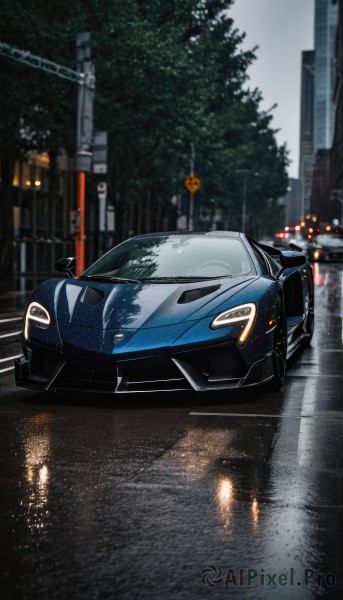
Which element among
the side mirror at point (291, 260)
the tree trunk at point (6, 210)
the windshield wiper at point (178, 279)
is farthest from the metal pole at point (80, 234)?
the windshield wiper at point (178, 279)

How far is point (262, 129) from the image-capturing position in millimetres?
79312

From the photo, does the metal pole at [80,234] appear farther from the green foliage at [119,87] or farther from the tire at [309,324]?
the tire at [309,324]

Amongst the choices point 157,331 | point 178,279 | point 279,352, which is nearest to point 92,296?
point 178,279

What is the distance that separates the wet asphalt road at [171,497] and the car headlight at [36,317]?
58 centimetres

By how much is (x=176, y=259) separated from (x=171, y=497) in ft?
14.2

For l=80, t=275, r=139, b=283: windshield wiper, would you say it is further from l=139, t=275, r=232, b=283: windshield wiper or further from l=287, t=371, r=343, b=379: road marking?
l=287, t=371, r=343, b=379: road marking

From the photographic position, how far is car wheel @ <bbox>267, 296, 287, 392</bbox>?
28.5 ft

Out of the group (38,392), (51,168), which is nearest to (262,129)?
(51,168)

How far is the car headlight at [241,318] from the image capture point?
783 centimetres

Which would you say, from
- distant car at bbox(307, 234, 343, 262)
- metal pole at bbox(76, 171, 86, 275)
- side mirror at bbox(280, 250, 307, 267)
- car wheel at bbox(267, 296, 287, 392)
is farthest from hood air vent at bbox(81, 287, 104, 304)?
distant car at bbox(307, 234, 343, 262)

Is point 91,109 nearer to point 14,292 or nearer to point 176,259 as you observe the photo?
point 14,292

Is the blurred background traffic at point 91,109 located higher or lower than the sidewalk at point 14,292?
higher

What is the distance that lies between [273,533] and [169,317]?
11.4 feet

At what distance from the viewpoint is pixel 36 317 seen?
8.17 m
